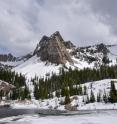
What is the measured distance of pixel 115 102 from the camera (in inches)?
7677

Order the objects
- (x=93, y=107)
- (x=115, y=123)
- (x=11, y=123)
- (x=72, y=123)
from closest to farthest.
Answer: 1. (x=115, y=123)
2. (x=72, y=123)
3. (x=11, y=123)
4. (x=93, y=107)

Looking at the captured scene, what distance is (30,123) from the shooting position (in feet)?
246

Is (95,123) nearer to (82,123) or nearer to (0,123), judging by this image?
(82,123)

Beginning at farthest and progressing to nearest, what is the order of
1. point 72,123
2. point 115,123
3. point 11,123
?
1. point 11,123
2. point 72,123
3. point 115,123

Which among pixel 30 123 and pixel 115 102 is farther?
pixel 115 102

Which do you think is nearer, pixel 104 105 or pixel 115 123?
pixel 115 123

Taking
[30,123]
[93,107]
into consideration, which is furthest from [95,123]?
[93,107]

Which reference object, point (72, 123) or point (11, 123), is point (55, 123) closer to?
point (72, 123)

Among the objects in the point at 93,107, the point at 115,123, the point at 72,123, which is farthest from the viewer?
the point at 93,107

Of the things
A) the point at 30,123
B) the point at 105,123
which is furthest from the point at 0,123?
the point at 105,123

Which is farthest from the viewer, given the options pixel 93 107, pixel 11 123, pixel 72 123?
pixel 93 107

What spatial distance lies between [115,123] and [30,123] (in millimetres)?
22290

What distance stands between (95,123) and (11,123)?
23211mm

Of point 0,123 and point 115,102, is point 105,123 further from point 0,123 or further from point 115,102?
point 115,102
